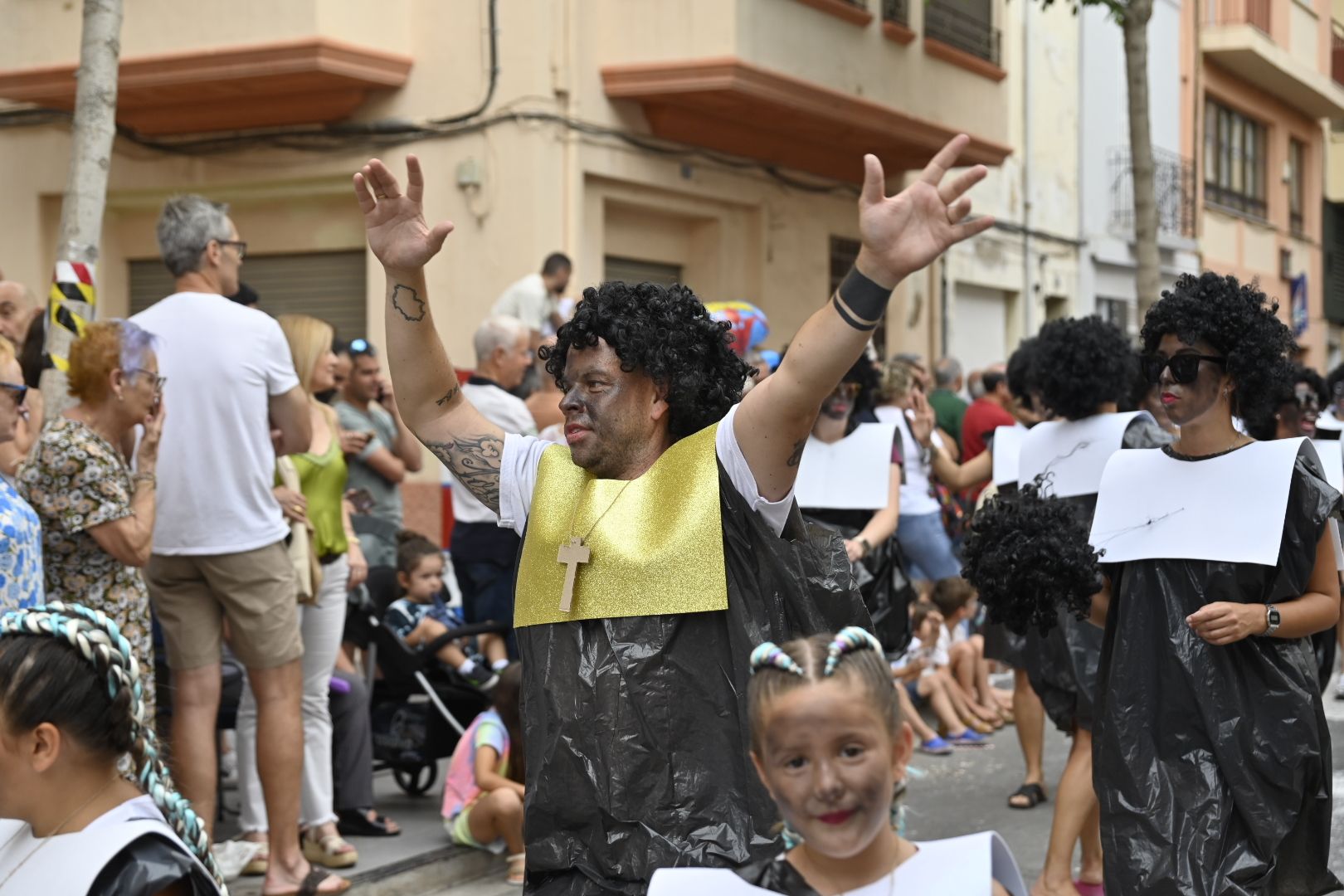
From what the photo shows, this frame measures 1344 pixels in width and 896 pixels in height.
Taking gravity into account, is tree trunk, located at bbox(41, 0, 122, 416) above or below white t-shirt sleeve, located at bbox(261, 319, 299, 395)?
above

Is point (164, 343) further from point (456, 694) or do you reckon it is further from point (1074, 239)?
point (1074, 239)

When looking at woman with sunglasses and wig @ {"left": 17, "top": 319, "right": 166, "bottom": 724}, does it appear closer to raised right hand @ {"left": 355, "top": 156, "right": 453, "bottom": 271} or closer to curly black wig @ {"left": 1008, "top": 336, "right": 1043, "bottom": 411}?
raised right hand @ {"left": 355, "top": 156, "right": 453, "bottom": 271}

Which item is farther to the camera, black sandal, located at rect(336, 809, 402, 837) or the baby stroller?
the baby stroller

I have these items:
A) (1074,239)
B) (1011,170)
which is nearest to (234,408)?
(1011,170)

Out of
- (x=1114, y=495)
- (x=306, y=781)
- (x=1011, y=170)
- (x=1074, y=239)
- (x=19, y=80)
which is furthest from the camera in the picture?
(x=1074, y=239)

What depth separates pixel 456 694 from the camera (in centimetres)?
744

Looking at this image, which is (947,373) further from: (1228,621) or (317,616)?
(1228,621)

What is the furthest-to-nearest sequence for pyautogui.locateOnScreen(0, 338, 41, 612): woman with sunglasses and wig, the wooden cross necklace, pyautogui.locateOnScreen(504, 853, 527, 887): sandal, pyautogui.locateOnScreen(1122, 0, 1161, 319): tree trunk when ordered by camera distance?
1. pyautogui.locateOnScreen(1122, 0, 1161, 319): tree trunk
2. pyautogui.locateOnScreen(504, 853, 527, 887): sandal
3. pyautogui.locateOnScreen(0, 338, 41, 612): woman with sunglasses and wig
4. the wooden cross necklace

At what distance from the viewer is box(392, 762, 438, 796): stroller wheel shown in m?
7.87

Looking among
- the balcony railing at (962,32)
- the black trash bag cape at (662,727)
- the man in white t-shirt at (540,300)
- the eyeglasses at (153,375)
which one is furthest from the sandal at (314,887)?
the balcony railing at (962,32)

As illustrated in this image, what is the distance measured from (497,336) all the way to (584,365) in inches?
196

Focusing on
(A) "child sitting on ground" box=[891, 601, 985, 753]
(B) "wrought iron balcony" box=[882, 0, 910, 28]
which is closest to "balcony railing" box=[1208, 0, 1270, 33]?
(B) "wrought iron balcony" box=[882, 0, 910, 28]

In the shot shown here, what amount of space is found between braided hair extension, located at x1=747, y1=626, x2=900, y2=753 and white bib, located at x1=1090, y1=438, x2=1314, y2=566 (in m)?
2.33

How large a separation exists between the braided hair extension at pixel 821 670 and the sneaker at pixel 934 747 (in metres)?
6.75
